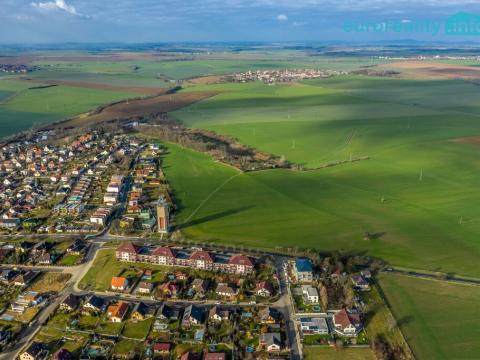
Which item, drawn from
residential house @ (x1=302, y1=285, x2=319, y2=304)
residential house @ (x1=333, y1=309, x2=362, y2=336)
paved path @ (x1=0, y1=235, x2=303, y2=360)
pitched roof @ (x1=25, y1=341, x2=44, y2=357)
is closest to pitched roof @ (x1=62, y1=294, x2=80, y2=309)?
paved path @ (x1=0, y1=235, x2=303, y2=360)

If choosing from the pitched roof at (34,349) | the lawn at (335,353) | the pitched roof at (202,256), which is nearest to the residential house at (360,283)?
the lawn at (335,353)

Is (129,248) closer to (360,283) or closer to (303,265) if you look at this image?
(303,265)

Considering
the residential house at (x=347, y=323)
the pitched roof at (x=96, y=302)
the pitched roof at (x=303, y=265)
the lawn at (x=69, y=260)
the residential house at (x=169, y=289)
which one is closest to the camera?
the residential house at (x=347, y=323)

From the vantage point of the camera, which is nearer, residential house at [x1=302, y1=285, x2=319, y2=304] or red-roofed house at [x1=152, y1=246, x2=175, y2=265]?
residential house at [x1=302, y1=285, x2=319, y2=304]

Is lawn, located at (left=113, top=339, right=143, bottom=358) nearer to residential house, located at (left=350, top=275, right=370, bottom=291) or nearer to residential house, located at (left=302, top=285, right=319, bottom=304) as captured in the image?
residential house, located at (left=302, top=285, right=319, bottom=304)

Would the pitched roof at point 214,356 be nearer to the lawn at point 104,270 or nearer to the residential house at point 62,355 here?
the residential house at point 62,355

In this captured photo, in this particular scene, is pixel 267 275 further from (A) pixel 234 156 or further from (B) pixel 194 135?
(B) pixel 194 135
